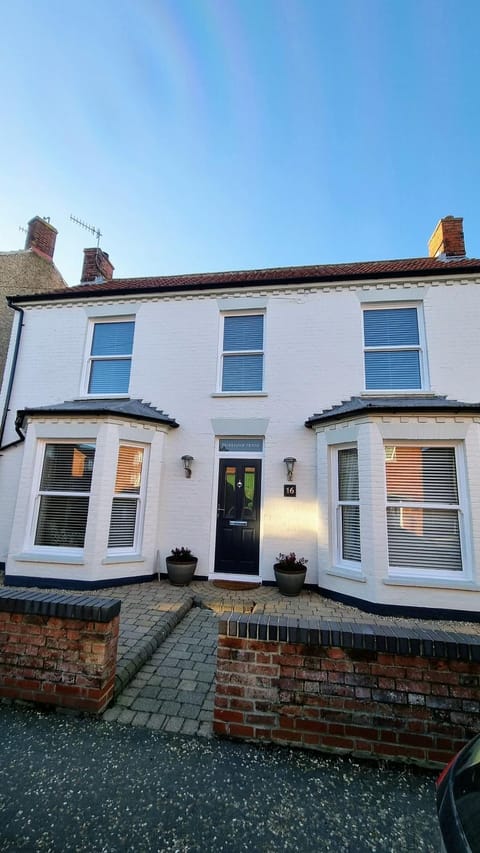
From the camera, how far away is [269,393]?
696cm

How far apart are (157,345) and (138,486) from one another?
3057 mm

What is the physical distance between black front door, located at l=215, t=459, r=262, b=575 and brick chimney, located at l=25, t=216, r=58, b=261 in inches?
350

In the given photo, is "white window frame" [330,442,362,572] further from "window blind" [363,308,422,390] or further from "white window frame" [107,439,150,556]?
"white window frame" [107,439,150,556]

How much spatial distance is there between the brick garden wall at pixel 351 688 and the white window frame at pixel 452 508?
3150 millimetres

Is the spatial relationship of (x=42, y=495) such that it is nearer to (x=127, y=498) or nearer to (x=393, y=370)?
(x=127, y=498)

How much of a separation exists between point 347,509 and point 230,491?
2214 millimetres

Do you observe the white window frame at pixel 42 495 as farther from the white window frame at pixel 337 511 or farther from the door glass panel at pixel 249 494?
the white window frame at pixel 337 511

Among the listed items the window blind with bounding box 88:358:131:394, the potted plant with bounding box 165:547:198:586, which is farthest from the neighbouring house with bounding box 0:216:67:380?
the potted plant with bounding box 165:547:198:586

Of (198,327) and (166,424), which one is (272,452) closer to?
(166,424)

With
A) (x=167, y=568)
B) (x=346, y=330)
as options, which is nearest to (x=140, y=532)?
(x=167, y=568)

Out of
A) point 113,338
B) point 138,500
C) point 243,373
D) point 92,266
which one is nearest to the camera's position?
point 138,500

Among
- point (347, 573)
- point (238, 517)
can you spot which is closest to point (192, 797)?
point (347, 573)

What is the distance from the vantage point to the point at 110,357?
779 centimetres

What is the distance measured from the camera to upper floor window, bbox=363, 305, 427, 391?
6715 mm
